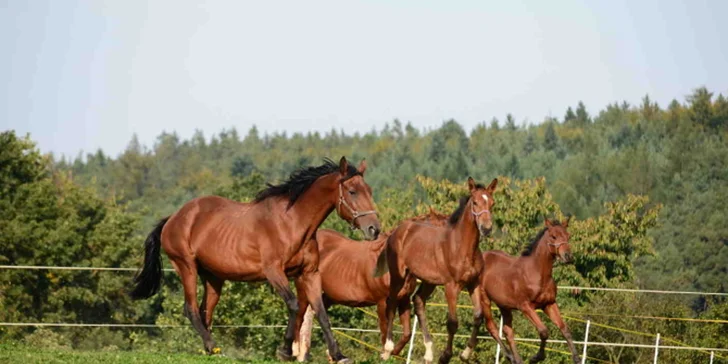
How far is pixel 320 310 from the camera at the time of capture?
13828 millimetres

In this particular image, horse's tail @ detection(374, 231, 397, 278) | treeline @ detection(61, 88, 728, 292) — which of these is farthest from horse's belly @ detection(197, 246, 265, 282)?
treeline @ detection(61, 88, 728, 292)

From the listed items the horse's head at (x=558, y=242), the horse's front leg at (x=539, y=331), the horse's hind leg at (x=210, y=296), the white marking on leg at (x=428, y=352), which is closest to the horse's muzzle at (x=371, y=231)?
the white marking on leg at (x=428, y=352)

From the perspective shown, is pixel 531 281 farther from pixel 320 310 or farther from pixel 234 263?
pixel 234 263

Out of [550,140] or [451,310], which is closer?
[451,310]

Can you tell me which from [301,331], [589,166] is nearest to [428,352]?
[301,331]

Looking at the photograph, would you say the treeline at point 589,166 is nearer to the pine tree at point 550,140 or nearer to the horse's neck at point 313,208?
the pine tree at point 550,140

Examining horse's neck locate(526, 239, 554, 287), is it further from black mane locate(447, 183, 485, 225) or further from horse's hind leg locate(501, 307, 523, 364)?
black mane locate(447, 183, 485, 225)

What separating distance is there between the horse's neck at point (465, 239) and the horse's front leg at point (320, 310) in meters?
2.53

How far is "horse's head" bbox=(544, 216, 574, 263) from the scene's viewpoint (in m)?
18.2

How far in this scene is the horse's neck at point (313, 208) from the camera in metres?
14.3

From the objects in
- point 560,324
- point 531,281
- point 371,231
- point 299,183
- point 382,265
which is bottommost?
point 560,324

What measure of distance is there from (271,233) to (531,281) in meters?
5.39

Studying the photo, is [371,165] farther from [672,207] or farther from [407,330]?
[407,330]

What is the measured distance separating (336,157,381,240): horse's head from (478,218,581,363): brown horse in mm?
4527
